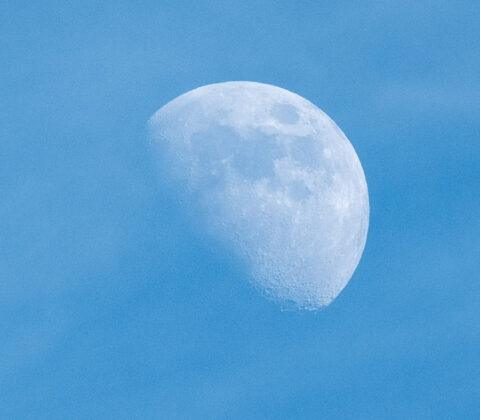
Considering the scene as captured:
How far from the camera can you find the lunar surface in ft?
30.6

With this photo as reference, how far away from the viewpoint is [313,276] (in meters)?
9.61

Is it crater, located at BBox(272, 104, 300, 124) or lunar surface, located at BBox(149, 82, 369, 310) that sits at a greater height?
crater, located at BBox(272, 104, 300, 124)

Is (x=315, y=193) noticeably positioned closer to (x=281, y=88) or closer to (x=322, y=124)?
(x=322, y=124)

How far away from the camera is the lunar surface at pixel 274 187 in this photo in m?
9.33

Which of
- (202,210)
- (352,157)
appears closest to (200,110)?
(202,210)

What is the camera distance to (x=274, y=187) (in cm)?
933

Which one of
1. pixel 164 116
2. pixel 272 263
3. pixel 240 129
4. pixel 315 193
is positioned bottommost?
pixel 272 263

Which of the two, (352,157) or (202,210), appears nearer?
(202,210)

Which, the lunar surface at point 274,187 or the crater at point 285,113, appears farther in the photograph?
the crater at point 285,113

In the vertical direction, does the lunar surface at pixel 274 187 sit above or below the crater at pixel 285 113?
below

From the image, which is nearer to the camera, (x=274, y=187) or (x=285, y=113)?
(x=274, y=187)

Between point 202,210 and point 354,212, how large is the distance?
2111mm

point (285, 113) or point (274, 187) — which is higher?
point (285, 113)

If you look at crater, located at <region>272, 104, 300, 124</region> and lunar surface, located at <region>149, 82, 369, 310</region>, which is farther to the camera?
crater, located at <region>272, 104, 300, 124</region>
